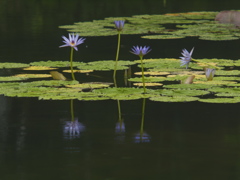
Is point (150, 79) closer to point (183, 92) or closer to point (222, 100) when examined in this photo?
point (183, 92)

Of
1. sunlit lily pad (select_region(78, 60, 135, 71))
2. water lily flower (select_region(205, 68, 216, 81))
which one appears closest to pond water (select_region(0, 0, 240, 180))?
sunlit lily pad (select_region(78, 60, 135, 71))

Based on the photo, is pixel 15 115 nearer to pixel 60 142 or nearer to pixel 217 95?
pixel 60 142

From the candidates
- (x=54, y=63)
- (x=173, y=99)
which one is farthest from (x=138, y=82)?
(x=54, y=63)

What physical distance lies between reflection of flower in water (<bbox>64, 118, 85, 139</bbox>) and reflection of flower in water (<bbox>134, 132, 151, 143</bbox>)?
364 mm

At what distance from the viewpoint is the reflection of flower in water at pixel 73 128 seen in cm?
479

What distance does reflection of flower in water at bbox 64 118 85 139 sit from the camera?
4.79 metres

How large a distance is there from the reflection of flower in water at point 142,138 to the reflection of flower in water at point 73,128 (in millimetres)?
364

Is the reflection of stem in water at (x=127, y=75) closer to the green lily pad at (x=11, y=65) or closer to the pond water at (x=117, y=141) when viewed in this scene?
the pond water at (x=117, y=141)

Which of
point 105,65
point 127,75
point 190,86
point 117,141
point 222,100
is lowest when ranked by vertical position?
point 117,141

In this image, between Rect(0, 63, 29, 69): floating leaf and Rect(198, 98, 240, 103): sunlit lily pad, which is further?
Rect(0, 63, 29, 69): floating leaf

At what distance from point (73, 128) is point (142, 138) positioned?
1.77ft

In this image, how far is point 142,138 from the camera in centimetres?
467

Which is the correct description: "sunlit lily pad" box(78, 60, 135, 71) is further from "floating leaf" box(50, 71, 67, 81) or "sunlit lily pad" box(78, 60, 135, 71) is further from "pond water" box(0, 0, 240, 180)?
"floating leaf" box(50, 71, 67, 81)

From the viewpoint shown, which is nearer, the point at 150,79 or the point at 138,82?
the point at 138,82
